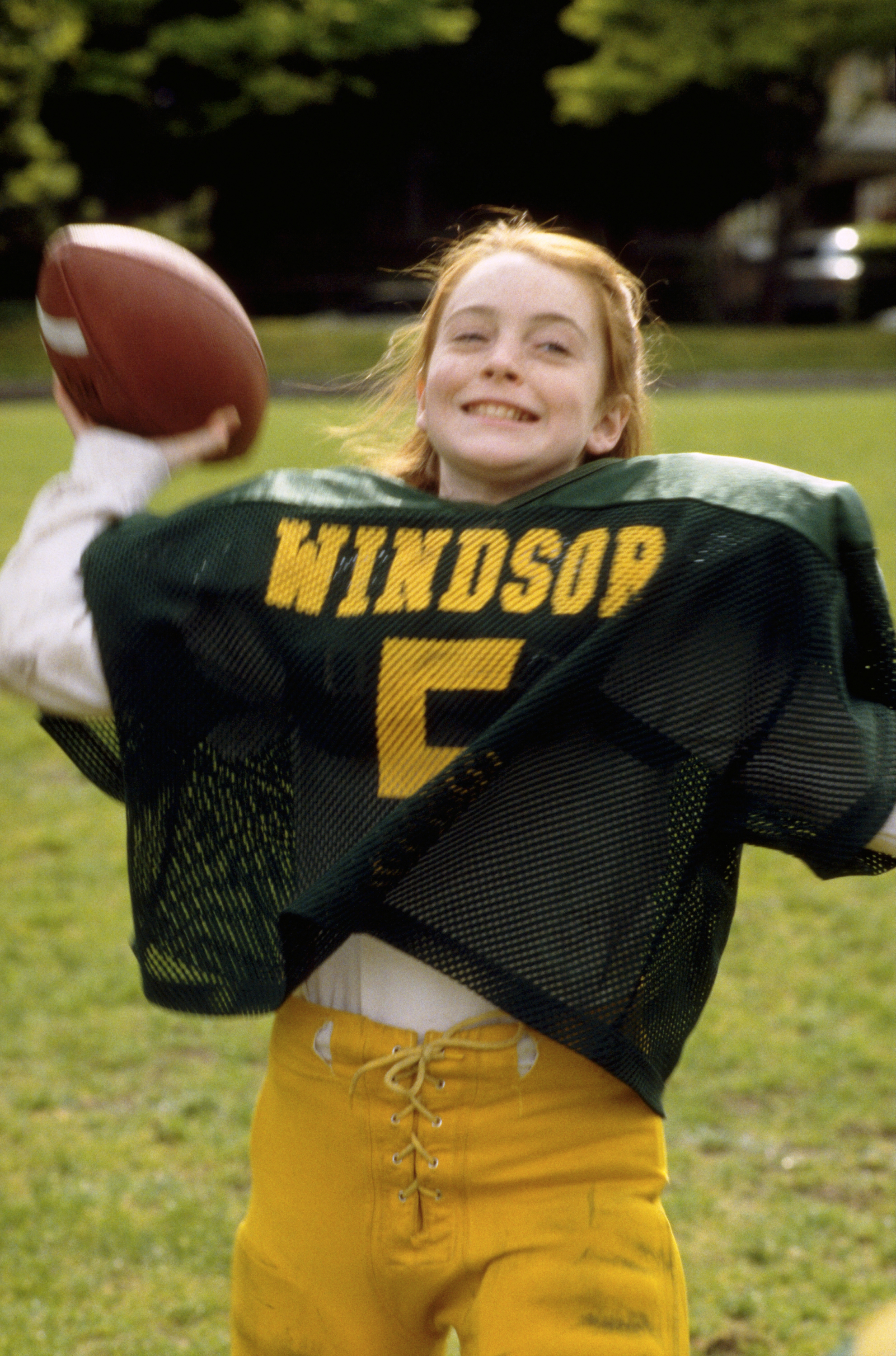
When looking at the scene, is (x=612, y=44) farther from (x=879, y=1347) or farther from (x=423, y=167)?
(x=879, y=1347)

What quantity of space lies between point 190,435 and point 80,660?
40cm

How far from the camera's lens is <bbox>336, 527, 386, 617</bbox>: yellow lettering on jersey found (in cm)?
152

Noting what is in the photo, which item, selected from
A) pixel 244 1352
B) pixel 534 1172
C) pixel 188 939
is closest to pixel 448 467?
pixel 188 939

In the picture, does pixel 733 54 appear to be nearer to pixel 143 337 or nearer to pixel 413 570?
pixel 143 337

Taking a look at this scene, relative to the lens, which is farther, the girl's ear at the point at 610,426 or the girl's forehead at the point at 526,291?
the girl's ear at the point at 610,426

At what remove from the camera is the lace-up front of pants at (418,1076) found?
152 cm

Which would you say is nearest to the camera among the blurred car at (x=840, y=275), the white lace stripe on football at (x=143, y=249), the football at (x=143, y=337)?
the football at (x=143, y=337)

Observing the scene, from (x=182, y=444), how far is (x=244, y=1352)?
1.09 m

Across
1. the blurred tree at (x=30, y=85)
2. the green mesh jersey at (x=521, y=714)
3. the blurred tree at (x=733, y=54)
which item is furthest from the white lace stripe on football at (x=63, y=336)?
the blurred tree at (x=733, y=54)

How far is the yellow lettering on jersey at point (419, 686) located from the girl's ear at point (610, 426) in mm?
444

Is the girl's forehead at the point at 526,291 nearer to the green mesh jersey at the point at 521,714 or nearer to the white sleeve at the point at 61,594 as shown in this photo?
the green mesh jersey at the point at 521,714

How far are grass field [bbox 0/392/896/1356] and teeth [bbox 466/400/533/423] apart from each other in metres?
0.61

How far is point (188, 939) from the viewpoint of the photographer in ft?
5.45

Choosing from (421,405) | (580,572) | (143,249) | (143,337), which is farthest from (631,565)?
(143,249)
